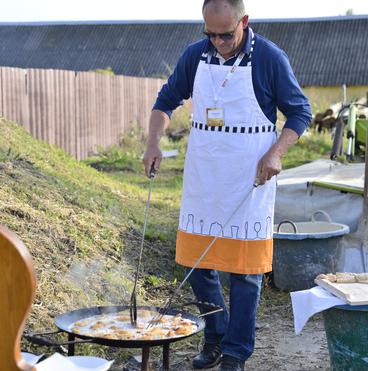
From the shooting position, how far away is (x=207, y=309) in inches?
183

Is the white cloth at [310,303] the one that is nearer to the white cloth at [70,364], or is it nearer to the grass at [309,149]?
the white cloth at [70,364]

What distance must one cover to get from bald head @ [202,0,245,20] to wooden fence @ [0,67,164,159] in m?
8.39

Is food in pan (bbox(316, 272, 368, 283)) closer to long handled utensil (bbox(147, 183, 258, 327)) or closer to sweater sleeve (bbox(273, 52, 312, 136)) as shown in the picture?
long handled utensil (bbox(147, 183, 258, 327))

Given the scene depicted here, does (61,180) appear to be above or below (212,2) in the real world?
below

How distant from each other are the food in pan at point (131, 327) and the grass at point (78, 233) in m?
0.65

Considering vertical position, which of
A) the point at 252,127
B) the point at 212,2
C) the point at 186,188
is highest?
the point at 212,2

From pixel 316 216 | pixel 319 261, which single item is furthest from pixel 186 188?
pixel 316 216

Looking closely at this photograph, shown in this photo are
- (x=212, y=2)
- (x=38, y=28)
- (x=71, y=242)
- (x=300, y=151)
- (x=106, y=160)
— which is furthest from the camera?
(x=38, y=28)

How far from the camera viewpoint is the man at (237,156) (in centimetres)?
433

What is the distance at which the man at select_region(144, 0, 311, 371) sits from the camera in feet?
14.2

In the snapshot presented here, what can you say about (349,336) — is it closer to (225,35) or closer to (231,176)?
(231,176)

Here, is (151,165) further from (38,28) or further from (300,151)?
(38,28)

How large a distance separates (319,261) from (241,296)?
238 centimetres

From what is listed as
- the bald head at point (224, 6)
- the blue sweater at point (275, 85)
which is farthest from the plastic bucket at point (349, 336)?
the bald head at point (224, 6)
